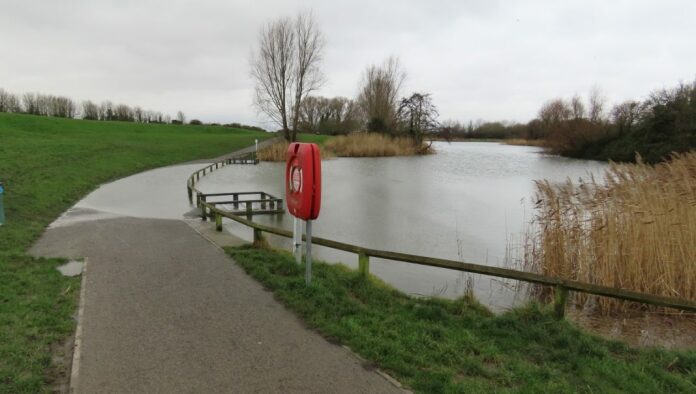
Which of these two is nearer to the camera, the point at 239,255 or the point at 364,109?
the point at 239,255

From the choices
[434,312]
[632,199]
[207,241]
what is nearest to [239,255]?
[207,241]

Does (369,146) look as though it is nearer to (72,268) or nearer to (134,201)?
(134,201)

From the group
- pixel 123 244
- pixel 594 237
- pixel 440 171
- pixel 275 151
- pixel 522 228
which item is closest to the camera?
pixel 594 237

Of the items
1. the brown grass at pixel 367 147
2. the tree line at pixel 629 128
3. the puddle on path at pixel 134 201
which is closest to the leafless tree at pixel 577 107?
the tree line at pixel 629 128

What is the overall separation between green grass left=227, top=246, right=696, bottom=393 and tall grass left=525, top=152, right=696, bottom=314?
2205 millimetres

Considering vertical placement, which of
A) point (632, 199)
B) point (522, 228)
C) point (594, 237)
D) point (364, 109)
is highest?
point (364, 109)

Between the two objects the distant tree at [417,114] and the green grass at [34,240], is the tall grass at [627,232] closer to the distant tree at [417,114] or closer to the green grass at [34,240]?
the green grass at [34,240]

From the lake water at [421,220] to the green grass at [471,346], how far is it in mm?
1923

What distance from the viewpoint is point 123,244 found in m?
8.13

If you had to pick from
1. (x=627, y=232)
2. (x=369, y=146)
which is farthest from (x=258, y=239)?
(x=369, y=146)

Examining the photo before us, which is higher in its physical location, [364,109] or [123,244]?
[364,109]

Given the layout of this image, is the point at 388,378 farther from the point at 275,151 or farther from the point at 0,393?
the point at 275,151

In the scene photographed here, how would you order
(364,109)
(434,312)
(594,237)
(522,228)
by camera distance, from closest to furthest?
(434,312)
(594,237)
(522,228)
(364,109)

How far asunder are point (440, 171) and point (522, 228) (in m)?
18.6
